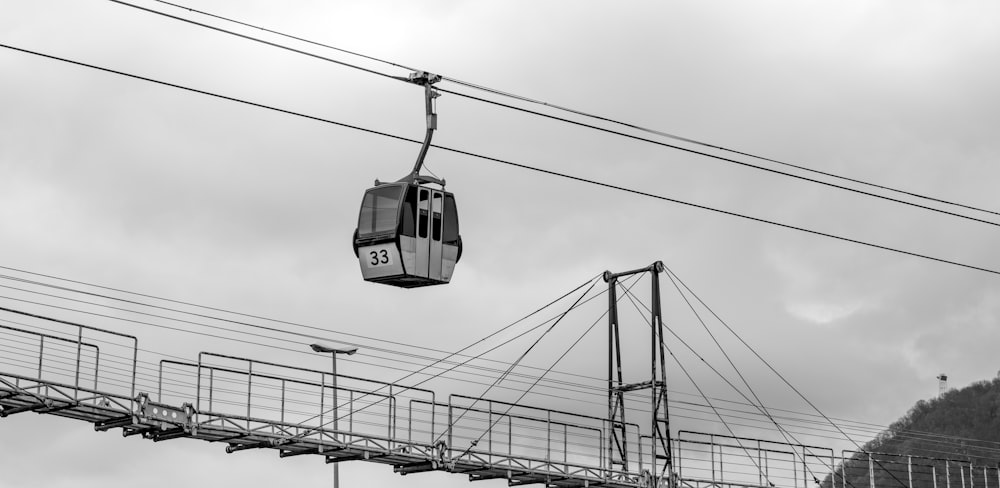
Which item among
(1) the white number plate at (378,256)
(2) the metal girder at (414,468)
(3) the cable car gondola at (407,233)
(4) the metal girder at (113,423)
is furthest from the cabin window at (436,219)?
(4) the metal girder at (113,423)

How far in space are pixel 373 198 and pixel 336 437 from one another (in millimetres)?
6087

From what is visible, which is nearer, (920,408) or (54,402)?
(54,402)

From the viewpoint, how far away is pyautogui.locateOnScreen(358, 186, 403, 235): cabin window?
123 feet

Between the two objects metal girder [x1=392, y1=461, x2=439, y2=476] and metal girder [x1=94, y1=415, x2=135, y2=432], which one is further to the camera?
metal girder [x1=392, y1=461, x2=439, y2=476]

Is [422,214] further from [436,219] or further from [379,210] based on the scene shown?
[379,210]

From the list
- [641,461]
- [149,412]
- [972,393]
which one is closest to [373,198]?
[149,412]

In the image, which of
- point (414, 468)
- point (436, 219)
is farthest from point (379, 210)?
point (414, 468)

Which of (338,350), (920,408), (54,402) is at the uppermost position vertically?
(920,408)

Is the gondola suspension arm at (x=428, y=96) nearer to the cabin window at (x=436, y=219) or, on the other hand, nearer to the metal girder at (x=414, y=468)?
the cabin window at (x=436, y=219)

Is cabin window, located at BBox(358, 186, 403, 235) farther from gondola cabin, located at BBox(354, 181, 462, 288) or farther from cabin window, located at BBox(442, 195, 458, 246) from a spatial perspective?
cabin window, located at BBox(442, 195, 458, 246)

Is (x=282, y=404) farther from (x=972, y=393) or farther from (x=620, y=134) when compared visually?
(x=972, y=393)

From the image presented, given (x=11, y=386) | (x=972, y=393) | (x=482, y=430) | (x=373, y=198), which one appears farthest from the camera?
(x=972, y=393)

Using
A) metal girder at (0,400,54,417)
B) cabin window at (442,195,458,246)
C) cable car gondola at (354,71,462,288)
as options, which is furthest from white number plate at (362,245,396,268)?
metal girder at (0,400,54,417)

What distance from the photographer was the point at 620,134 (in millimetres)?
34344
